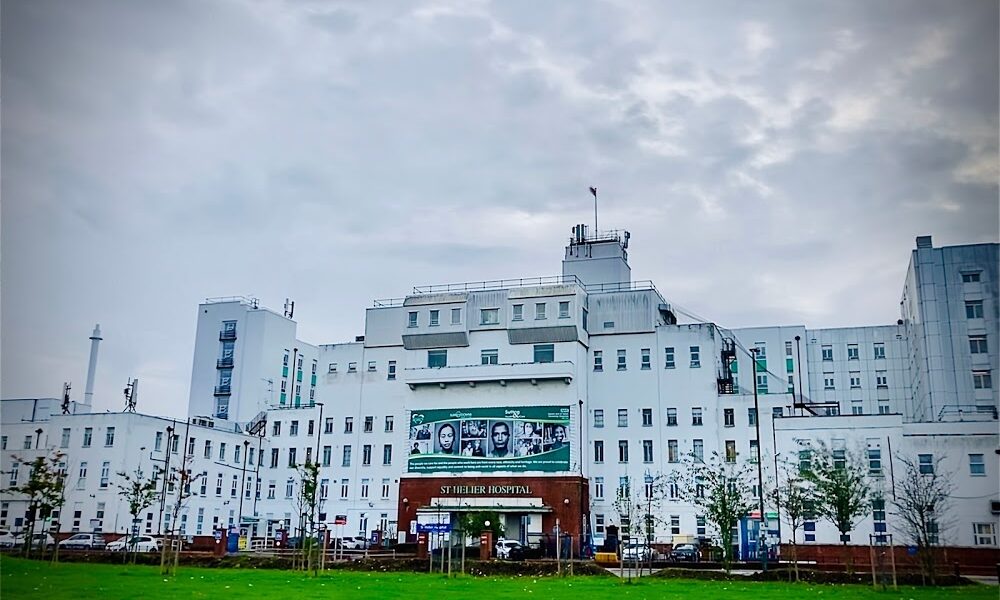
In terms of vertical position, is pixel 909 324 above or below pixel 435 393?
above

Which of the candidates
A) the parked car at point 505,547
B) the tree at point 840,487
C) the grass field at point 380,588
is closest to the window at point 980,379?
the tree at point 840,487

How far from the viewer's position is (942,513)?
185ft

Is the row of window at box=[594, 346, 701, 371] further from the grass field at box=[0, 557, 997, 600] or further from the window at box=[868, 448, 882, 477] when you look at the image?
the grass field at box=[0, 557, 997, 600]

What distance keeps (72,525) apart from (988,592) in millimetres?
62455

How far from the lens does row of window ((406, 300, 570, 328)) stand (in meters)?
70.4

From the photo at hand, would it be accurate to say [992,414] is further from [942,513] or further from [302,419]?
[302,419]

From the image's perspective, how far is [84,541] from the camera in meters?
61.6

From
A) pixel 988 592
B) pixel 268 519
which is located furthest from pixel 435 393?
pixel 988 592

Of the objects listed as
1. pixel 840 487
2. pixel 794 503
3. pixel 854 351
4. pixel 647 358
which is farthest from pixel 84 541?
pixel 854 351

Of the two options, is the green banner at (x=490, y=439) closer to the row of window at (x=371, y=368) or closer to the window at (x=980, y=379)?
the row of window at (x=371, y=368)

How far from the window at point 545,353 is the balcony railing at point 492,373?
1280mm

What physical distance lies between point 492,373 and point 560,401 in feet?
18.5

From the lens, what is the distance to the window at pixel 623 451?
→ 69.1 m

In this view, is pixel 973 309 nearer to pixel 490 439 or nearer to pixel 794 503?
pixel 794 503
